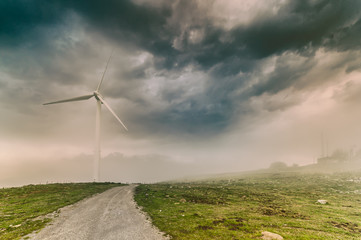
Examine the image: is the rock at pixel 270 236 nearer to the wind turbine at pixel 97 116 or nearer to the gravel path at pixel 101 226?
the gravel path at pixel 101 226

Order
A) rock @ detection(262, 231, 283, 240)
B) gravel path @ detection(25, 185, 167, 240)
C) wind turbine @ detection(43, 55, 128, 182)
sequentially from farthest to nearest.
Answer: wind turbine @ detection(43, 55, 128, 182)
gravel path @ detection(25, 185, 167, 240)
rock @ detection(262, 231, 283, 240)

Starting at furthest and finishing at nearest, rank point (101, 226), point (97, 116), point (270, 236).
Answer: point (97, 116) < point (101, 226) < point (270, 236)

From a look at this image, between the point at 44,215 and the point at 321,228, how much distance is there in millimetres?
37890

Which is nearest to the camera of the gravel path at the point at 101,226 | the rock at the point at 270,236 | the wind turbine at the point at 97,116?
the rock at the point at 270,236

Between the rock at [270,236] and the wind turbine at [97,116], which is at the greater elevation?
the wind turbine at [97,116]

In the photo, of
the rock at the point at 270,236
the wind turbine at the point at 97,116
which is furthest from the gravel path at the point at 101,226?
the wind turbine at the point at 97,116

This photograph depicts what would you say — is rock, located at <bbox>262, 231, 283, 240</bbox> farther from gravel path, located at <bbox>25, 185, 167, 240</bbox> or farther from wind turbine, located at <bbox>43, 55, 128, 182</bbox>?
wind turbine, located at <bbox>43, 55, 128, 182</bbox>

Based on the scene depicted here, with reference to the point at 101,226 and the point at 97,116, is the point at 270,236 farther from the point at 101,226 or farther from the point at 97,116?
the point at 97,116

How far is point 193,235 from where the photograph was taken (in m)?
18.1

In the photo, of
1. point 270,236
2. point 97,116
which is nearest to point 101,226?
point 270,236

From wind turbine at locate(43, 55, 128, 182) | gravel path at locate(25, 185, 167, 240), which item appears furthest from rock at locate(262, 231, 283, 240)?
wind turbine at locate(43, 55, 128, 182)

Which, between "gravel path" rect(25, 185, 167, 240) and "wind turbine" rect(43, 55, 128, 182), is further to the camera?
"wind turbine" rect(43, 55, 128, 182)

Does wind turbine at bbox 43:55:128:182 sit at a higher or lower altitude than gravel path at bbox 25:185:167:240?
higher

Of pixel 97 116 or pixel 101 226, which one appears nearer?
pixel 101 226
